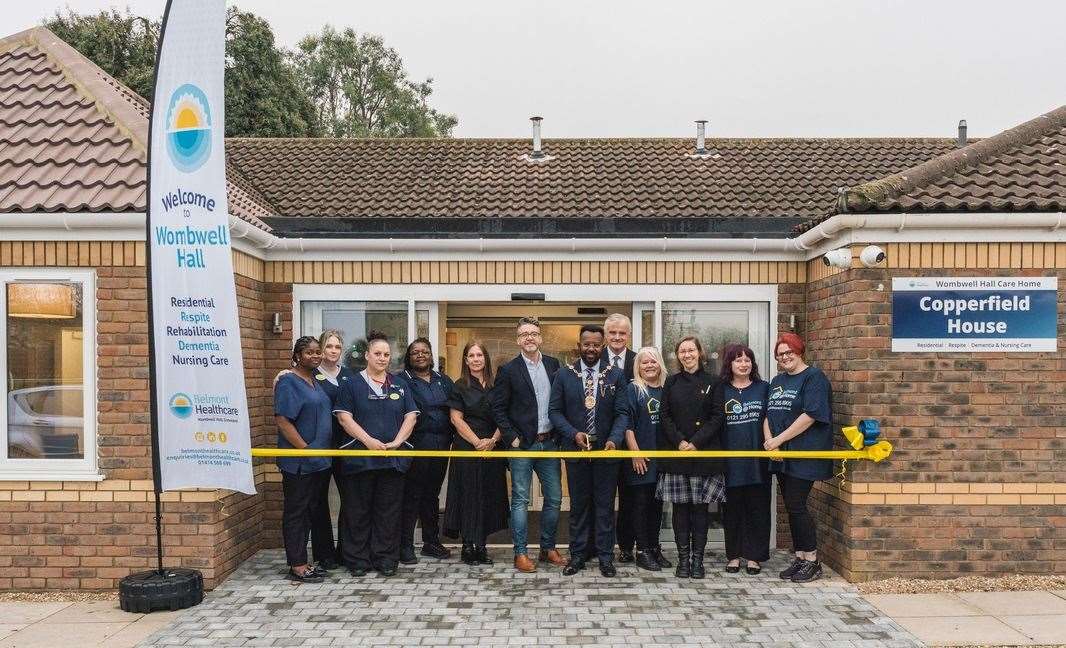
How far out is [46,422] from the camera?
21.2ft

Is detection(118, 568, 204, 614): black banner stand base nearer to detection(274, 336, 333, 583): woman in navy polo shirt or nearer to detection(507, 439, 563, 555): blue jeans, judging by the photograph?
detection(274, 336, 333, 583): woman in navy polo shirt

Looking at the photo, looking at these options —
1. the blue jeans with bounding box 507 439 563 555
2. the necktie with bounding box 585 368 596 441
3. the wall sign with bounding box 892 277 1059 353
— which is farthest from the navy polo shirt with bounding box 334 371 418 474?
the wall sign with bounding box 892 277 1059 353

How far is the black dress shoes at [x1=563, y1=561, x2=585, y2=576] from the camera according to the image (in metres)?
6.68

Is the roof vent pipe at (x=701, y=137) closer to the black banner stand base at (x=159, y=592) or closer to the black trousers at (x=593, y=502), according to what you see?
the black trousers at (x=593, y=502)

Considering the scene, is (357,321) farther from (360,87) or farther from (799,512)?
(360,87)

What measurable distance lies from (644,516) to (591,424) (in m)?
0.91

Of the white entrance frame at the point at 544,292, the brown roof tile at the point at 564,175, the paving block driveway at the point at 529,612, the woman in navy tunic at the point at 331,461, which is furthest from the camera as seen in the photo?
the brown roof tile at the point at 564,175

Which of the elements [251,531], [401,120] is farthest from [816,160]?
[401,120]

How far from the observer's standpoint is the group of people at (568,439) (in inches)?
258

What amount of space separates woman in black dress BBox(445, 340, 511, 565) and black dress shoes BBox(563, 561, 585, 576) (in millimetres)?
666

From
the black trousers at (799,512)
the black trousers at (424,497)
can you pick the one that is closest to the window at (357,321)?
the black trousers at (424,497)

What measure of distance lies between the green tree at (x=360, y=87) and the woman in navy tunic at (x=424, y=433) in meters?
28.9

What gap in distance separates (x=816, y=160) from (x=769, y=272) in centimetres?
320

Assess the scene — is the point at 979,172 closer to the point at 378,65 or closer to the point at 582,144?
the point at 582,144
